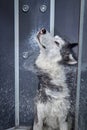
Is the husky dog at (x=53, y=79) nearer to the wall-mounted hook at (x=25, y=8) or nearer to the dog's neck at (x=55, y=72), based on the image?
the dog's neck at (x=55, y=72)

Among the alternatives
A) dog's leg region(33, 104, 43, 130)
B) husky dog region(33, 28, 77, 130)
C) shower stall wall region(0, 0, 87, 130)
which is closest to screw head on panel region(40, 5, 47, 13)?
shower stall wall region(0, 0, 87, 130)

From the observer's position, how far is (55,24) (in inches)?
90.6

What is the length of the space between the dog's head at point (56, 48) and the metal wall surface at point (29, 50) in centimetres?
14

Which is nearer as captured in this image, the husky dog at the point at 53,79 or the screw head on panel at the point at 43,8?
the husky dog at the point at 53,79

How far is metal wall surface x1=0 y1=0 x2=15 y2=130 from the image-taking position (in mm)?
2293

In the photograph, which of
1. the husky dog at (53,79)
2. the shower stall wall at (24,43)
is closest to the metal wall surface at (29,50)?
the shower stall wall at (24,43)

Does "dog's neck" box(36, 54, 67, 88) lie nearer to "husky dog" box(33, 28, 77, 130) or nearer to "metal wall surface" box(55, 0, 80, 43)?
"husky dog" box(33, 28, 77, 130)

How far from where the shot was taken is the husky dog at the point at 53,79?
86.3 inches

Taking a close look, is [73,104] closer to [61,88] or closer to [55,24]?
[61,88]

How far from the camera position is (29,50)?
2.39 m

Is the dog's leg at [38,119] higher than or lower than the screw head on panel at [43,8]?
lower

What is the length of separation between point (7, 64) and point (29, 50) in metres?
0.18

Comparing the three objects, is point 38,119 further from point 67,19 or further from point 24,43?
point 67,19

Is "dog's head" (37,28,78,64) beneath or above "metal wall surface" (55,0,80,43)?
beneath
